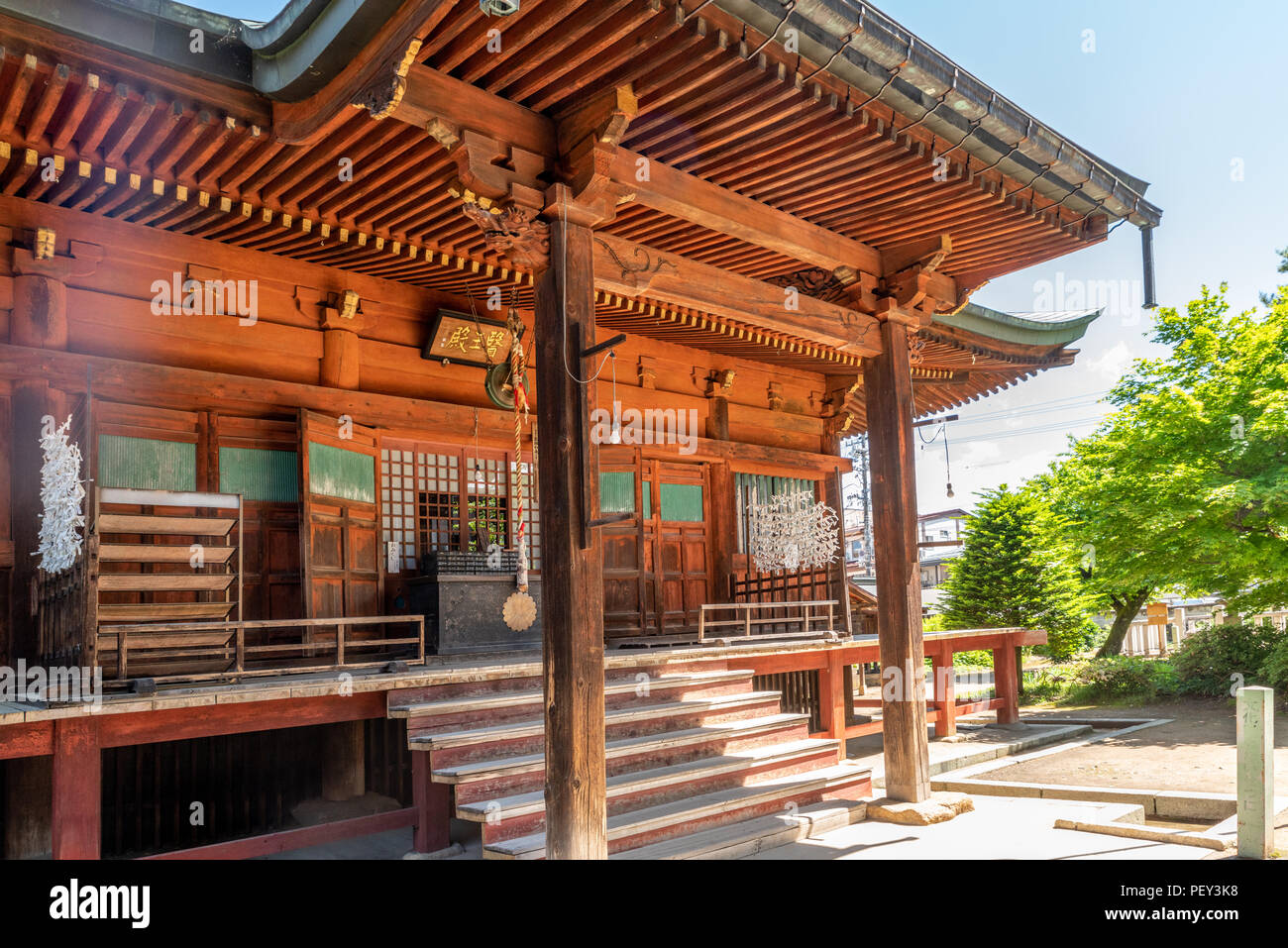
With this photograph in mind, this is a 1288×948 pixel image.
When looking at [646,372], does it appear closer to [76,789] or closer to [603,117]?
[603,117]

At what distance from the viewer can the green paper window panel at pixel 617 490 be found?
10.9 meters

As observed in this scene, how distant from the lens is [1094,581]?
18.4m

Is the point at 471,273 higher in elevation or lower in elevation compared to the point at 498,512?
higher

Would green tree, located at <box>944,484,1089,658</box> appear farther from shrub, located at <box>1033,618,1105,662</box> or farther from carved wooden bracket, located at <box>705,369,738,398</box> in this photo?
carved wooden bracket, located at <box>705,369,738,398</box>

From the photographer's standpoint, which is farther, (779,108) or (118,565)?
(118,565)

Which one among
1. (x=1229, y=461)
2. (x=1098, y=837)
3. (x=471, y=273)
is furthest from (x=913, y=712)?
(x=1229, y=461)

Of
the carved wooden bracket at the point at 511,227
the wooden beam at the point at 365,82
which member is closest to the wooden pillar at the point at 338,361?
the wooden beam at the point at 365,82

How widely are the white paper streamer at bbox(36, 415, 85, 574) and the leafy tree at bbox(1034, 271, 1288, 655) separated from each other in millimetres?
14038

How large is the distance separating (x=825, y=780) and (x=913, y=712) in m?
0.92

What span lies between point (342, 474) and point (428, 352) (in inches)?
59.1

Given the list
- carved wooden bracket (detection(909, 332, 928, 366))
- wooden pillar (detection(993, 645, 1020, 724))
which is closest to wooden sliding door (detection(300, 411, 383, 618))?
carved wooden bracket (detection(909, 332, 928, 366))

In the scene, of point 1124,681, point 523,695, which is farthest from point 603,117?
point 1124,681

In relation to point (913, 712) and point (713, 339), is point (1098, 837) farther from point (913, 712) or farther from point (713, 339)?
point (713, 339)

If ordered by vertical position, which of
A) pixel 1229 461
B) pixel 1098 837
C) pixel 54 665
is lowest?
pixel 1098 837
